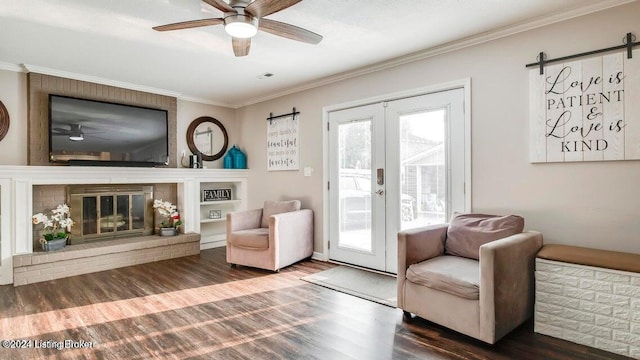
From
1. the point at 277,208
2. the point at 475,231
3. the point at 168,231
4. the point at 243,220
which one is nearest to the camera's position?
the point at 475,231

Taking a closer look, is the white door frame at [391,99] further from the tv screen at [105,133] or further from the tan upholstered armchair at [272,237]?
the tv screen at [105,133]

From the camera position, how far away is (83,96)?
13.5 ft

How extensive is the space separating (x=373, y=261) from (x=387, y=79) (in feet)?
6.79

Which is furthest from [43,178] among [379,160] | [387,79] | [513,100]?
[513,100]

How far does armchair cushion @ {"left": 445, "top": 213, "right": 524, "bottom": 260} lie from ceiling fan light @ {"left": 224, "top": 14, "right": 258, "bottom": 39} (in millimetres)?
2239

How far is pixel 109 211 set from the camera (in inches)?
172

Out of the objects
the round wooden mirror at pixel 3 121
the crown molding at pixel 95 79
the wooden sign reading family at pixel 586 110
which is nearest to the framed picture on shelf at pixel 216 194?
the crown molding at pixel 95 79

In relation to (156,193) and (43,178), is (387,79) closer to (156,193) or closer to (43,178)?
(156,193)

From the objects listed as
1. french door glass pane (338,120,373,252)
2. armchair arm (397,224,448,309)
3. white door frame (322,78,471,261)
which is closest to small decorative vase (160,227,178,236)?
white door frame (322,78,471,261)

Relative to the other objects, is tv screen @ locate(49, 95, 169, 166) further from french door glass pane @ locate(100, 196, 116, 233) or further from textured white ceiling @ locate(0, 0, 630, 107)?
french door glass pane @ locate(100, 196, 116, 233)

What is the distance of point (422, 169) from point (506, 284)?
1475mm

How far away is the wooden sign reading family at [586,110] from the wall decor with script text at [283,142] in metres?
2.88

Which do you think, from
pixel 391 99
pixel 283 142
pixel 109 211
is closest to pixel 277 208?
pixel 283 142

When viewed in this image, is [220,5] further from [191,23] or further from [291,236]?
[291,236]
